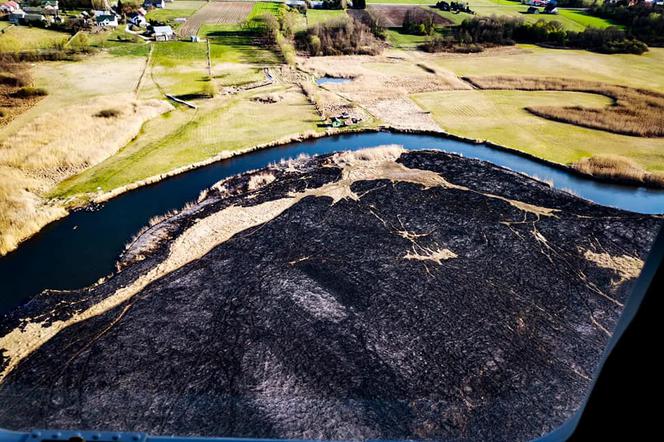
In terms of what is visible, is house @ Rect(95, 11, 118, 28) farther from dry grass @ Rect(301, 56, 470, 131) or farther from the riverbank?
the riverbank

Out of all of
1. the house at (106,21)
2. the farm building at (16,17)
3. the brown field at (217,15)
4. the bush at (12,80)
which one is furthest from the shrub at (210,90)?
the farm building at (16,17)

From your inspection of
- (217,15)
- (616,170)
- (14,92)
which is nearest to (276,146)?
(616,170)

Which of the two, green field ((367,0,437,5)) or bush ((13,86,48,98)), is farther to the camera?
green field ((367,0,437,5))

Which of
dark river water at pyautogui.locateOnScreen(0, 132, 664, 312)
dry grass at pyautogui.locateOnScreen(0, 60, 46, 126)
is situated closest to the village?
dry grass at pyautogui.locateOnScreen(0, 60, 46, 126)

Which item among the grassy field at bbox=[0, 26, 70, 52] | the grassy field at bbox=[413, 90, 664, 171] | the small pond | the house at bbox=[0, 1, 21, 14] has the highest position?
the house at bbox=[0, 1, 21, 14]

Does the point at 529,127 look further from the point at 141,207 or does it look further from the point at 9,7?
the point at 9,7

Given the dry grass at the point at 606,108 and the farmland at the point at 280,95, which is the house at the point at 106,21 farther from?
the dry grass at the point at 606,108

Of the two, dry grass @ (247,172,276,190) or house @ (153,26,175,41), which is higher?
house @ (153,26,175,41)
